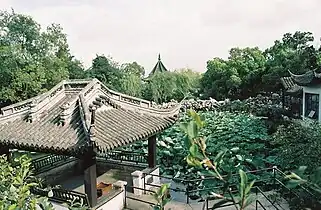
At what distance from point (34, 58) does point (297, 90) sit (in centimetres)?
1277

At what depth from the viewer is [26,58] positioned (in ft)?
51.8

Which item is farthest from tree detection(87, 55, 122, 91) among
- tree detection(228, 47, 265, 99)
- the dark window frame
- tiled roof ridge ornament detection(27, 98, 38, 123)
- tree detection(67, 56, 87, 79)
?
tiled roof ridge ornament detection(27, 98, 38, 123)

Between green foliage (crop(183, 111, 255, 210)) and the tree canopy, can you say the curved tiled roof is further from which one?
green foliage (crop(183, 111, 255, 210))

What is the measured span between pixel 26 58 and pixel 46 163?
8.68 m

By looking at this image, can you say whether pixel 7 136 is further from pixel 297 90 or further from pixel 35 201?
pixel 297 90

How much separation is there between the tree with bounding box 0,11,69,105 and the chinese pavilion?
27.0ft

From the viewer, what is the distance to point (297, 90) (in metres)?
16.4

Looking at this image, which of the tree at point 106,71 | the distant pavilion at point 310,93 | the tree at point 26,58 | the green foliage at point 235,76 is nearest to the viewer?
the distant pavilion at point 310,93

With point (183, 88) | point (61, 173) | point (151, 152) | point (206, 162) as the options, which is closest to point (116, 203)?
point (151, 152)

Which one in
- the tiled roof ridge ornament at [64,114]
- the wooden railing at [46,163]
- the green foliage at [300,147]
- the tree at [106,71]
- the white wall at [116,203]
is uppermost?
the tree at [106,71]

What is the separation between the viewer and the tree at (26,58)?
15273 mm

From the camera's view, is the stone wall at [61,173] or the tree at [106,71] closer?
the stone wall at [61,173]

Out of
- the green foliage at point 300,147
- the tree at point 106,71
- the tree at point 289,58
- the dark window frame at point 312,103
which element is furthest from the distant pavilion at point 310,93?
the tree at point 106,71

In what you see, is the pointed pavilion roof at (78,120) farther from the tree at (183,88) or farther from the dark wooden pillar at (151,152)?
the tree at (183,88)
